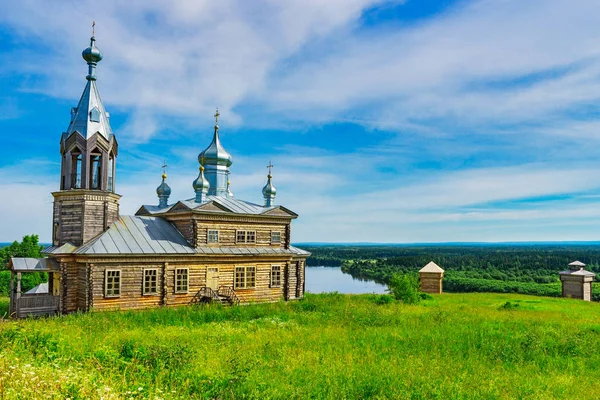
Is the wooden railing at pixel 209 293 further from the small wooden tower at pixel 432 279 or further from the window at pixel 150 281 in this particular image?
the small wooden tower at pixel 432 279

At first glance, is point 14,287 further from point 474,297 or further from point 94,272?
point 474,297

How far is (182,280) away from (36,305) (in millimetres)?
6492

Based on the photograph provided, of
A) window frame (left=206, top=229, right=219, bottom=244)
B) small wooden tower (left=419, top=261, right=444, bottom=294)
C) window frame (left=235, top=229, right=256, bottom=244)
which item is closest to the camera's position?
window frame (left=206, top=229, right=219, bottom=244)

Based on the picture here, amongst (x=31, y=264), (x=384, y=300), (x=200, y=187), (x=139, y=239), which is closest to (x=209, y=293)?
(x=139, y=239)

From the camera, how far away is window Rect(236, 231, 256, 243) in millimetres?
26531

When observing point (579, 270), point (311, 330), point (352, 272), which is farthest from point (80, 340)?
point (352, 272)

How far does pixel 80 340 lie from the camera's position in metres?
13.1

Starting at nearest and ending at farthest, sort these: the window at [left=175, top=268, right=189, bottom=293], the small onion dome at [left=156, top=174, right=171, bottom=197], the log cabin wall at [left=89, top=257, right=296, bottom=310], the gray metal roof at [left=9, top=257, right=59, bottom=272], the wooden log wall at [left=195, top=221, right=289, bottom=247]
Answer: the gray metal roof at [left=9, top=257, right=59, bottom=272], the log cabin wall at [left=89, top=257, right=296, bottom=310], the window at [left=175, top=268, right=189, bottom=293], the wooden log wall at [left=195, top=221, right=289, bottom=247], the small onion dome at [left=156, top=174, right=171, bottom=197]

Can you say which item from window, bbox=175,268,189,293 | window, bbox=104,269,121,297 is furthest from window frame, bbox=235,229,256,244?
window, bbox=104,269,121,297

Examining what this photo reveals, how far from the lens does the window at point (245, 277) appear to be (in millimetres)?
26031

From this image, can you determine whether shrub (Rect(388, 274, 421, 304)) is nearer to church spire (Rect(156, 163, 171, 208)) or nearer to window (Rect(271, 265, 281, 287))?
window (Rect(271, 265, 281, 287))

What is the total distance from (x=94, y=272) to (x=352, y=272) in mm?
75294

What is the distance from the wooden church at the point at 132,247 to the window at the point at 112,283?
5 centimetres

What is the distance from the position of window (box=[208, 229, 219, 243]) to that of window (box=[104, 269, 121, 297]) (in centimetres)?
510
